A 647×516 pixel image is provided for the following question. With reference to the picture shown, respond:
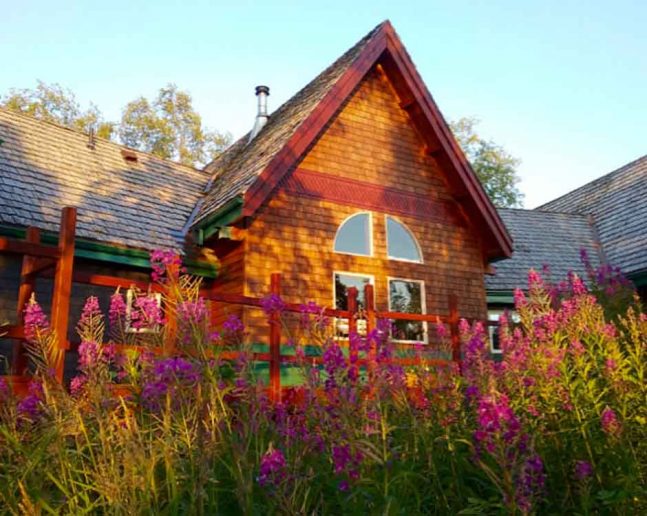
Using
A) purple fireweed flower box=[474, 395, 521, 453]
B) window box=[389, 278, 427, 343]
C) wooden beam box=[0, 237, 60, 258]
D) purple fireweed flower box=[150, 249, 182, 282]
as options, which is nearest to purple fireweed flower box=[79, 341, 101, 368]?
purple fireweed flower box=[150, 249, 182, 282]

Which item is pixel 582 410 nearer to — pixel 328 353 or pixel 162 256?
pixel 328 353

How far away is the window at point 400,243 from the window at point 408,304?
542 mm

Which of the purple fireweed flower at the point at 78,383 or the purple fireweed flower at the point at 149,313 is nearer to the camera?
the purple fireweed flower at the point at 78,383

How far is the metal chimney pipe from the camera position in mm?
16459

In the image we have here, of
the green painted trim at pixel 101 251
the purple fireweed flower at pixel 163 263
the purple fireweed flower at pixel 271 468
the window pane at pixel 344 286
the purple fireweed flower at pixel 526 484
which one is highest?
the green painted trim at pixel 101 251

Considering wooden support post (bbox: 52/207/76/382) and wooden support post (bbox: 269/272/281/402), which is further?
wooden support post (bbox: 269/272/281/402)

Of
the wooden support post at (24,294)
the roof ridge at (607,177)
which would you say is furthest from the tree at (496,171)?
the wooden support post at (24,294)

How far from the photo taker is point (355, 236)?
465 inches

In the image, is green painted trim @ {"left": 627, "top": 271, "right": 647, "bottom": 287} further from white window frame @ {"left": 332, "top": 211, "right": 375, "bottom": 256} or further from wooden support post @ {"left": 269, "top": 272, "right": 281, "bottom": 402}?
wooden support post @ {"left": 269, "top": 272, "right": 281, "bottom": 402}

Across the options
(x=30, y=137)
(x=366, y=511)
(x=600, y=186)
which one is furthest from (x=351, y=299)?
(x=600, y=186)

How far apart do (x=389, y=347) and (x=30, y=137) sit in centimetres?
1135

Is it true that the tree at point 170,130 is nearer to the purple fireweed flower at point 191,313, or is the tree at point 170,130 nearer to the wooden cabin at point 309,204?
the wooden cabin at point 309,204

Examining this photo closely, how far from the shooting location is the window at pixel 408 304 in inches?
460

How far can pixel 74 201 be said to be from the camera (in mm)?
10711
